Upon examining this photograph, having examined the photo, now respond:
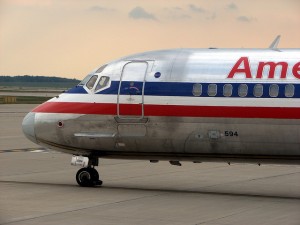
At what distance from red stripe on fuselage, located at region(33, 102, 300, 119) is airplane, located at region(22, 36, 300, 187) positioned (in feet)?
0.08

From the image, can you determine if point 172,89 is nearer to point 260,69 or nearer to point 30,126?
point 260,69

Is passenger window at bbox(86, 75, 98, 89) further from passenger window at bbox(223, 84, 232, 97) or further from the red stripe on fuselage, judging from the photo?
passenger window at bbox(223, 84, 232, 97)

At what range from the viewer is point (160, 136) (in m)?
20.8

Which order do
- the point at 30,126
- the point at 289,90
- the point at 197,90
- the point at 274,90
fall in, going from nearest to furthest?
the point at 289,90, the point at 274,90, the point at 197,90, the point at 30,126

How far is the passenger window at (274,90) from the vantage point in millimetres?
20031

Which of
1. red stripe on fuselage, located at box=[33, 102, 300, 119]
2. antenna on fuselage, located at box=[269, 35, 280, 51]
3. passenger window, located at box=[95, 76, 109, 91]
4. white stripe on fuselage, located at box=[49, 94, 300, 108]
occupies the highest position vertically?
antenna on fuselage, located at box=[269, 35, 280, 51]

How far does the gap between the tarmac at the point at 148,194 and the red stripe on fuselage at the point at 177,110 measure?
195 cm

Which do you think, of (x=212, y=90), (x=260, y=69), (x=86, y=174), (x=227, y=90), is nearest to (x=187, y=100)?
(x=212, y=90)

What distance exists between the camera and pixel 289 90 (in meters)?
19.9

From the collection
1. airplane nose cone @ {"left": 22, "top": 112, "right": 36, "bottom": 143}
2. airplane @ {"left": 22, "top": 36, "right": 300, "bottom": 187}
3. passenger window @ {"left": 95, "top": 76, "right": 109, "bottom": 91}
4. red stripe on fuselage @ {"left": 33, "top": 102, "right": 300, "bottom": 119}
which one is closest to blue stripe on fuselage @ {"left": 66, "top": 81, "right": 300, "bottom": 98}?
airplane @ {"left": 22, "top": 36, "right": 300, "bottom": 187}

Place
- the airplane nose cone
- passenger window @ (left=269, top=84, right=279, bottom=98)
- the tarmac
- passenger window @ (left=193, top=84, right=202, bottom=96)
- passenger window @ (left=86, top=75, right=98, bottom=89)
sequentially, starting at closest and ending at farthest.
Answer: the tarmac → passenger window @ (left=269, top=84, right=279, bottom=98) → passenger window @ (left=193, top=84, right=202, bottom=96) → passenger window @ (left=86, top=75, right=98, bottom=89) → the airplane nose cone

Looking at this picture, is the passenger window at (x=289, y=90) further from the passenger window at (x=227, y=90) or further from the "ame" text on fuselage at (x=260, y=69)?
the passenger window at (x=227, y=90)

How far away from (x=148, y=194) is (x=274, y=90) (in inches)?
154

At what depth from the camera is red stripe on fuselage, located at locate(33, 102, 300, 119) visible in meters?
19.9
